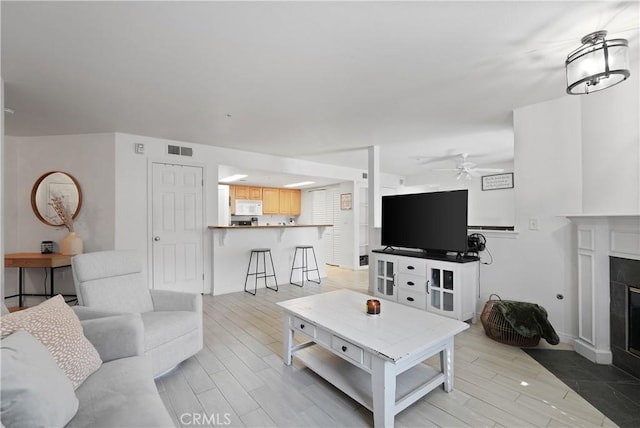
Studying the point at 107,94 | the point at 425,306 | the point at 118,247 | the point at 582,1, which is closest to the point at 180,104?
the point at 107,94

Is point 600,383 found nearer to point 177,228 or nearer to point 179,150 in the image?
point 177,228

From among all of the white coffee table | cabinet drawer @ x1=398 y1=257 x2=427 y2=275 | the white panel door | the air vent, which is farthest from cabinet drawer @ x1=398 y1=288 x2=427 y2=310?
the air vent

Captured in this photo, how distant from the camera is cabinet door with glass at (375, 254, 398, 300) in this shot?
3973 millimetres

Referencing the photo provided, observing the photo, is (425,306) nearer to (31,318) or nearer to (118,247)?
(31,318)

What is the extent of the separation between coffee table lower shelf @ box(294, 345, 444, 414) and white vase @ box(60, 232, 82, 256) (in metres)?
3.45

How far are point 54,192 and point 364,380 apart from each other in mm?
4651

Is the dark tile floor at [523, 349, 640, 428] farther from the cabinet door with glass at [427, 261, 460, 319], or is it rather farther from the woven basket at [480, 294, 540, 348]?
the cabinet door with glass at [427, 261, 460, 319]

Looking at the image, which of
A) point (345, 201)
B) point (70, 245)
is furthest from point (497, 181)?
point (70, 245)

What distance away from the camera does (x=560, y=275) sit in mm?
2855

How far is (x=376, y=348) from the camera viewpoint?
64.7 inches

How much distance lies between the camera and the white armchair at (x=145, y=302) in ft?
6.94

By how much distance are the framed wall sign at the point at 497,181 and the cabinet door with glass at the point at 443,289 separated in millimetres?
4189

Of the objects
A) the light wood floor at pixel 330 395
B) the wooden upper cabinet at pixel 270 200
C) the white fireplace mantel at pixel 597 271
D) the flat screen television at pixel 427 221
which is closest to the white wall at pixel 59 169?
A: the light wood floor at pixel 330 395

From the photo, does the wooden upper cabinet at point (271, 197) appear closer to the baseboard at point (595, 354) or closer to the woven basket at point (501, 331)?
the woven basket at point (501, 331)
